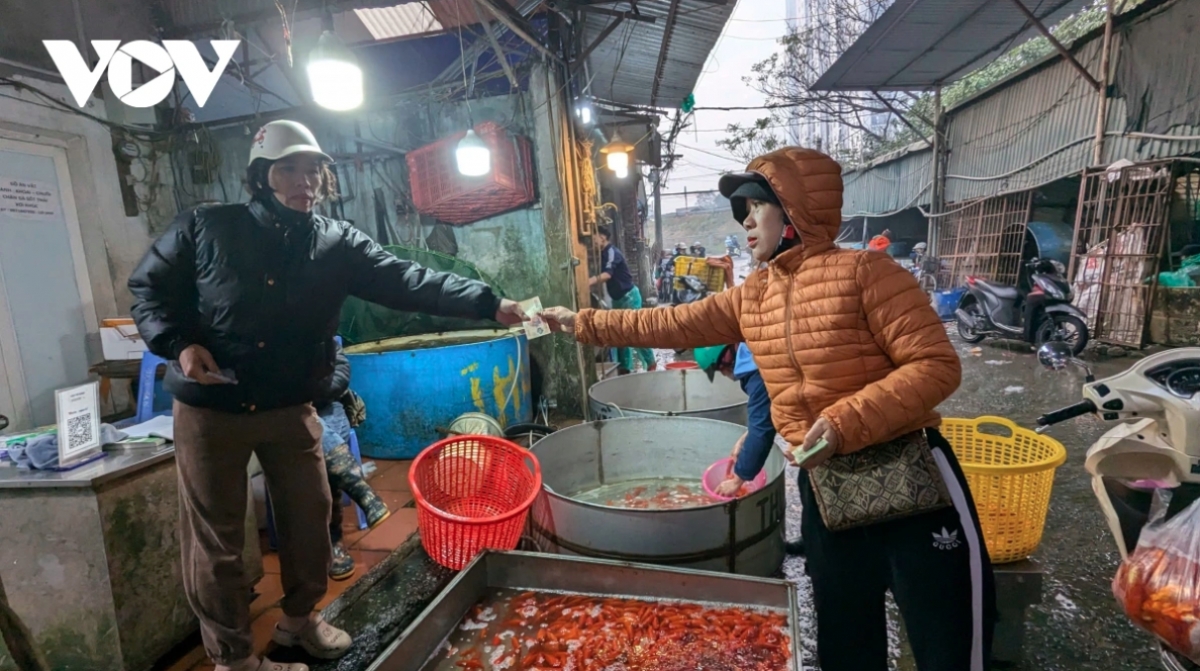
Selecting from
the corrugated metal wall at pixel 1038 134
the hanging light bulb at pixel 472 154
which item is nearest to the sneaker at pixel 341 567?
the hanging light bulb at pixel 472 154

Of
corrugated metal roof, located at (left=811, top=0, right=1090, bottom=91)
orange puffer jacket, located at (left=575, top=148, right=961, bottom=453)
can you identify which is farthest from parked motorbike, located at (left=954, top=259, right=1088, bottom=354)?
orange puffer jacket, located at (left=575, top=148, right=961, bottom=453)

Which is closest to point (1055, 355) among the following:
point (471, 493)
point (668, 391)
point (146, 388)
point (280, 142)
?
point (668, 391)

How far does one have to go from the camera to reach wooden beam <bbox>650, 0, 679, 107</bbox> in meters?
5.89

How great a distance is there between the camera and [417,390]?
5.19 meters

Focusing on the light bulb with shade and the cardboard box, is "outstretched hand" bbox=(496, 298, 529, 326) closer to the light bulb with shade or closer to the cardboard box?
the cardboard box

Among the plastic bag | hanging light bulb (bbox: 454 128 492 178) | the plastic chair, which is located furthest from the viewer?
hanging light bulb (bbox: 454 128 492 178)

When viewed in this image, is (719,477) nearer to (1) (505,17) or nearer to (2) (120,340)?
(1) (505,17)

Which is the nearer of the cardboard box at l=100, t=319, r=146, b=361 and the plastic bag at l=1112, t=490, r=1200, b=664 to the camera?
the plastic bag at l=1112, t=490, r=1200, b=664

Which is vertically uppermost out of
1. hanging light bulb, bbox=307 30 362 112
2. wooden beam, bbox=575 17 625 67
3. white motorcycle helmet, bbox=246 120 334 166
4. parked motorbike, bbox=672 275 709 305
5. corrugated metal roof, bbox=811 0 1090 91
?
corrugated metal roof, bbox=811 0 1090 91

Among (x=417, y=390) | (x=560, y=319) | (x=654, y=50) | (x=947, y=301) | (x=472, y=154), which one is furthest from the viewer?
(x=947, y=301)

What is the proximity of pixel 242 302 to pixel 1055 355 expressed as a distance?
9.19m

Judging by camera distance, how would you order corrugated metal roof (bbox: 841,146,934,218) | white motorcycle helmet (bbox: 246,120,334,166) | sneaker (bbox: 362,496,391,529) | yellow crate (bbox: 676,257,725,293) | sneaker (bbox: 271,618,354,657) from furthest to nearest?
corrugated metal roof (bbox: 841,146,934,218) < yellow crate (bbox: 676,257,725,293) < sneaker (bbox: 362,496,391,529) < sneaker (bbox: 271,618,354,657) < white motorcycle helmet (bbox: 246,120,334,166)

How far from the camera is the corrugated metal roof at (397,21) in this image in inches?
275

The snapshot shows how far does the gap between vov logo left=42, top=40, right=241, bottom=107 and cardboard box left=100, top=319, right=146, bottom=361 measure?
10.2 ft
